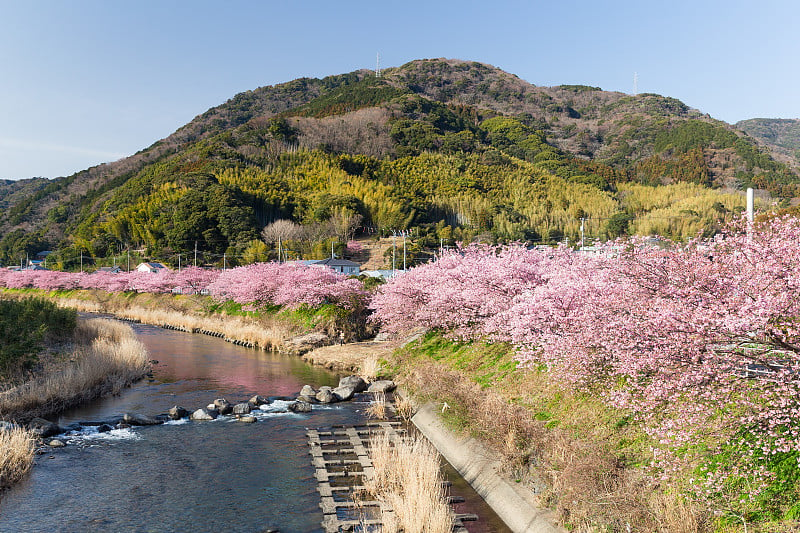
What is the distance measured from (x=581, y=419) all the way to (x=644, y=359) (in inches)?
180

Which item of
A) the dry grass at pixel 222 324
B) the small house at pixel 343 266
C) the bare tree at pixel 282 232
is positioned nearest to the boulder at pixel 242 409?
the dry grass at pixel 222 324

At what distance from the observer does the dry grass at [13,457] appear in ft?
43.3

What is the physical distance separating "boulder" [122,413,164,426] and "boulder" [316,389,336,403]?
19.8ft

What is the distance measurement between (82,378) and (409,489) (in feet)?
52.2

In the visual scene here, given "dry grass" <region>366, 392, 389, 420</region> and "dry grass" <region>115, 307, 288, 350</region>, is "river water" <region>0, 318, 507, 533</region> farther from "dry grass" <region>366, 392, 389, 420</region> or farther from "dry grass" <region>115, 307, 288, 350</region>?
"dry grass" <region>115, 307, 288, 350</region>

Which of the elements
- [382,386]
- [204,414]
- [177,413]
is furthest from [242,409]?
[382,386]

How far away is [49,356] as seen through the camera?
23547 millimetres

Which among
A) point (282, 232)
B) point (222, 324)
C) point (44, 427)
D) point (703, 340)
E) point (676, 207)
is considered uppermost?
point (676, 207)

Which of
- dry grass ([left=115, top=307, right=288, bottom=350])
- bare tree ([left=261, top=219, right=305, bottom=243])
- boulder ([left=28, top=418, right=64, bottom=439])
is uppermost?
bare tree ([left=261, top=219, right=305, bottom=243])

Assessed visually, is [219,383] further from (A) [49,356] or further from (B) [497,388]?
(B) [497,388]

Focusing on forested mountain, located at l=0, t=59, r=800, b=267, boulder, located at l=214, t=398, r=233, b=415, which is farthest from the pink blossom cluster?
boulder, located at l=214, t=398, r=233, b=415

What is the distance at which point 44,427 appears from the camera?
17203mm

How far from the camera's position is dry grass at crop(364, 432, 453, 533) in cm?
1073

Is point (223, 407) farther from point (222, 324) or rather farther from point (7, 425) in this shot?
point (222, 324)
